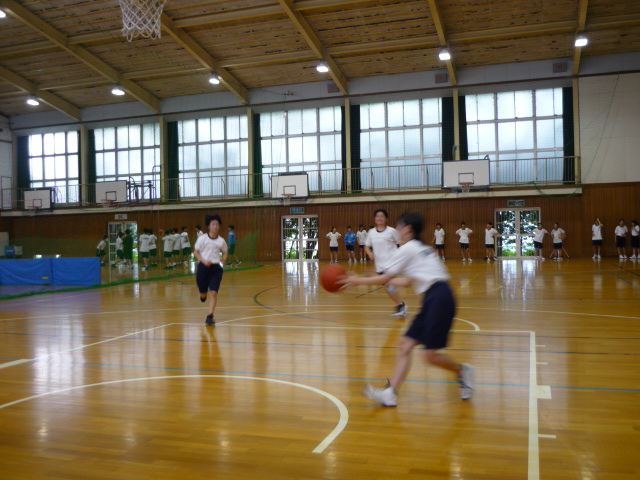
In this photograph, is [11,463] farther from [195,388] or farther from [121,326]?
[121,326]

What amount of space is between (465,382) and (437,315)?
2.20ft

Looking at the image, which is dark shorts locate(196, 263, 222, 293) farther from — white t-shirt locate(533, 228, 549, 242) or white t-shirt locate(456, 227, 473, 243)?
white t-shirt locate(533, 228, 549, 242)

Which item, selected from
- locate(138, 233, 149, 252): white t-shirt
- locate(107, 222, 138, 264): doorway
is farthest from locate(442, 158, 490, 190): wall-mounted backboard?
locate(107, 222, 138, 264): doorway

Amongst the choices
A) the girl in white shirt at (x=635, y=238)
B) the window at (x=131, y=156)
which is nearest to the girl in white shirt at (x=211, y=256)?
the girl in white shirt at (x=635, y=238)

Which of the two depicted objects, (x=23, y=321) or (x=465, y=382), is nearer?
(x=465, y=382)

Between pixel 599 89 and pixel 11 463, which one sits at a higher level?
pixel 599 89

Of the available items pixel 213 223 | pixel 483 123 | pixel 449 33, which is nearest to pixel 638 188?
pixel 483 123

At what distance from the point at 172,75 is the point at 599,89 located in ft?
61.7

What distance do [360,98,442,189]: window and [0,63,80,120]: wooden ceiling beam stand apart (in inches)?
619

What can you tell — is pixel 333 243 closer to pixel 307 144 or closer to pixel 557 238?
pixel 307 144

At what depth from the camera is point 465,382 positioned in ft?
13.0

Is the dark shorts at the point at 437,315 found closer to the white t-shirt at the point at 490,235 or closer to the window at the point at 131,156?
the white t-shirt at the point at 490,235

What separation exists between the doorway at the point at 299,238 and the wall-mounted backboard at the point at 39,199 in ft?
41.9

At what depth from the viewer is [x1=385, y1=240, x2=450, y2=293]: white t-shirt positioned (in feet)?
12.3
